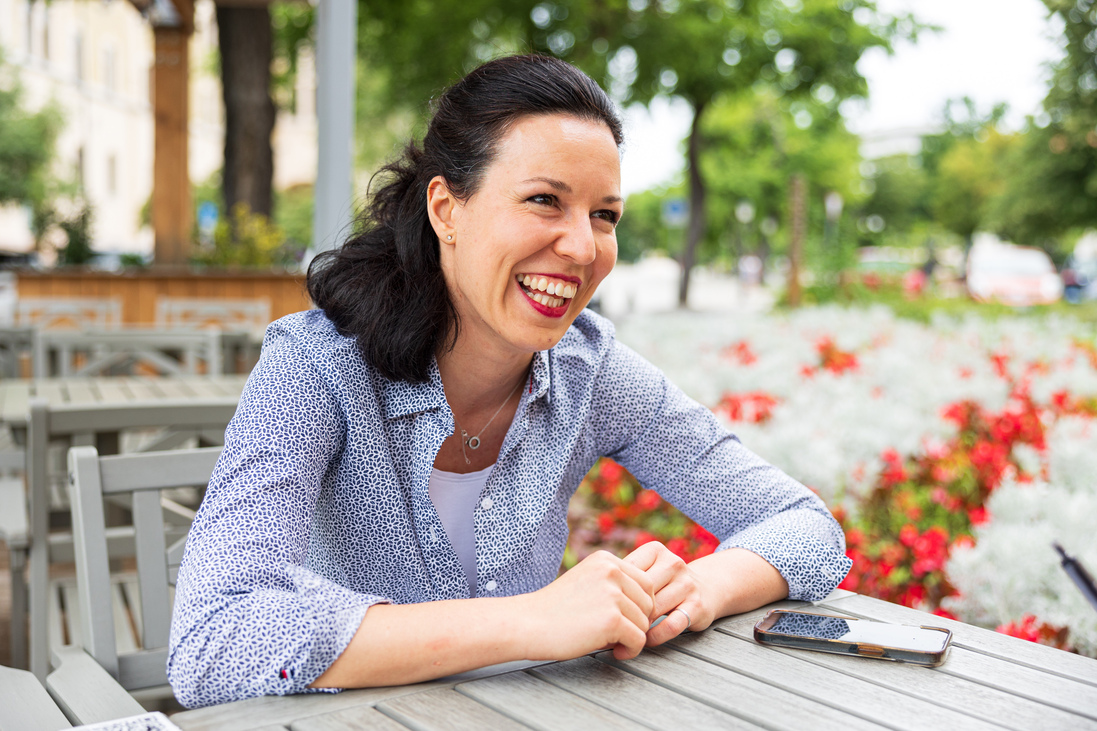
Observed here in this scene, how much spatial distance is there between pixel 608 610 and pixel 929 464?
8.77 ft

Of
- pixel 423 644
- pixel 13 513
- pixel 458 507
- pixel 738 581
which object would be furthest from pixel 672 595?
pixel 13 513

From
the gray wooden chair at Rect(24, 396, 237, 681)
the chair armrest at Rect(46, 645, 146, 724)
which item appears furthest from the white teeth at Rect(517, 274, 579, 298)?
the gray wooden chair at Rect(24, 396, 237, 681)

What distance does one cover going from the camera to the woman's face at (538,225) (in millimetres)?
1609

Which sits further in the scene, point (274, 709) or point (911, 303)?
point (911, 303)

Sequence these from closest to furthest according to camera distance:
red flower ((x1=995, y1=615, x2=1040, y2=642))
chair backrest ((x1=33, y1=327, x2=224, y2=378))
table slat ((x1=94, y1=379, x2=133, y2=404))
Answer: red flower ((x1=995, y1=615, x2=1040, y2=642)) → table slat ((x1=94, y1=379, x2=133, y2=404)) → chair backrest ((x1=33, y1=327, x2=224, y2=378))

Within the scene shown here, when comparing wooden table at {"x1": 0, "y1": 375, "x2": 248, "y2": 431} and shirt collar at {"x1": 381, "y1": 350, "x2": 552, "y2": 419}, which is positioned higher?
shirt collar at {"x1": 381, "y1": 350, "x2": 552, "y2": 419}

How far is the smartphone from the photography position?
4.45ft

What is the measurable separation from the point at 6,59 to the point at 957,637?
34.8 m

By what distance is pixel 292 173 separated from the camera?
162ft

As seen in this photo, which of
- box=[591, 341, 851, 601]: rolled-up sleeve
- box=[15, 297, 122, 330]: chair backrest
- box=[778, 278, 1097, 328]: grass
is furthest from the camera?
box=[778, 278, 1097, 328]: grass

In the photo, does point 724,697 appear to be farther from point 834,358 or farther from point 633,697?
point 834,358

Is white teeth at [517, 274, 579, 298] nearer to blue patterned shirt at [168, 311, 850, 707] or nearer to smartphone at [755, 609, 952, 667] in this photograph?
blue patterned shirt at [168, 311, 850, 707]

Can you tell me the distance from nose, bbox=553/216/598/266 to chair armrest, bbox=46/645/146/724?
36.9 inches

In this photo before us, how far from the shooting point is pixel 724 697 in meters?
1.22
